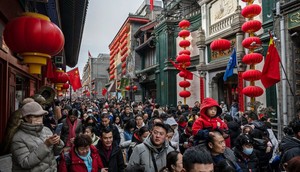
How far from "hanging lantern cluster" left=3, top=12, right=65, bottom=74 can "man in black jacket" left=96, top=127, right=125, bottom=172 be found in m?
1.41

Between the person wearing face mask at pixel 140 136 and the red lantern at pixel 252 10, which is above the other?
the red lantern at pixel 252 10

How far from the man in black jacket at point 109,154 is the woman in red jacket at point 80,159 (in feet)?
1.11

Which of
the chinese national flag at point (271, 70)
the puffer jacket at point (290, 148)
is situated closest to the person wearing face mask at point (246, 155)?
the puffer jacket at point (290, 148)

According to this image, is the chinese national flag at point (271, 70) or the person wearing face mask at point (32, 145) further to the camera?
the chinese national flag at point (271, 70)

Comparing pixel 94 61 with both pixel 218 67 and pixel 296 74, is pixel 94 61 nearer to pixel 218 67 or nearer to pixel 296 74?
pixel 218 67

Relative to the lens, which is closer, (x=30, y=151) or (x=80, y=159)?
(x=30, y=151)

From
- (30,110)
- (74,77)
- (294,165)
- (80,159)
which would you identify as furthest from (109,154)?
Result: (74,77)

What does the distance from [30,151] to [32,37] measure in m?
1.32

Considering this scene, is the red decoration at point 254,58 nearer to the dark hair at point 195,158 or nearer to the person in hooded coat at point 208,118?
the person in hooded coat at point 208,118

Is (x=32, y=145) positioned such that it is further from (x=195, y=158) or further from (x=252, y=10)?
(x=252, y=10)

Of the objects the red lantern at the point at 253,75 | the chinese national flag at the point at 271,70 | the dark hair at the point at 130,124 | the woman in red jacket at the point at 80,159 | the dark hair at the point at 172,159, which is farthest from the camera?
the red lantern at the point at 253,75

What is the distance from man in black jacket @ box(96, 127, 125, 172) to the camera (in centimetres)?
365

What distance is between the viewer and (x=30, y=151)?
2.65 metres

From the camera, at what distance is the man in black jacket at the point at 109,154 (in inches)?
144
